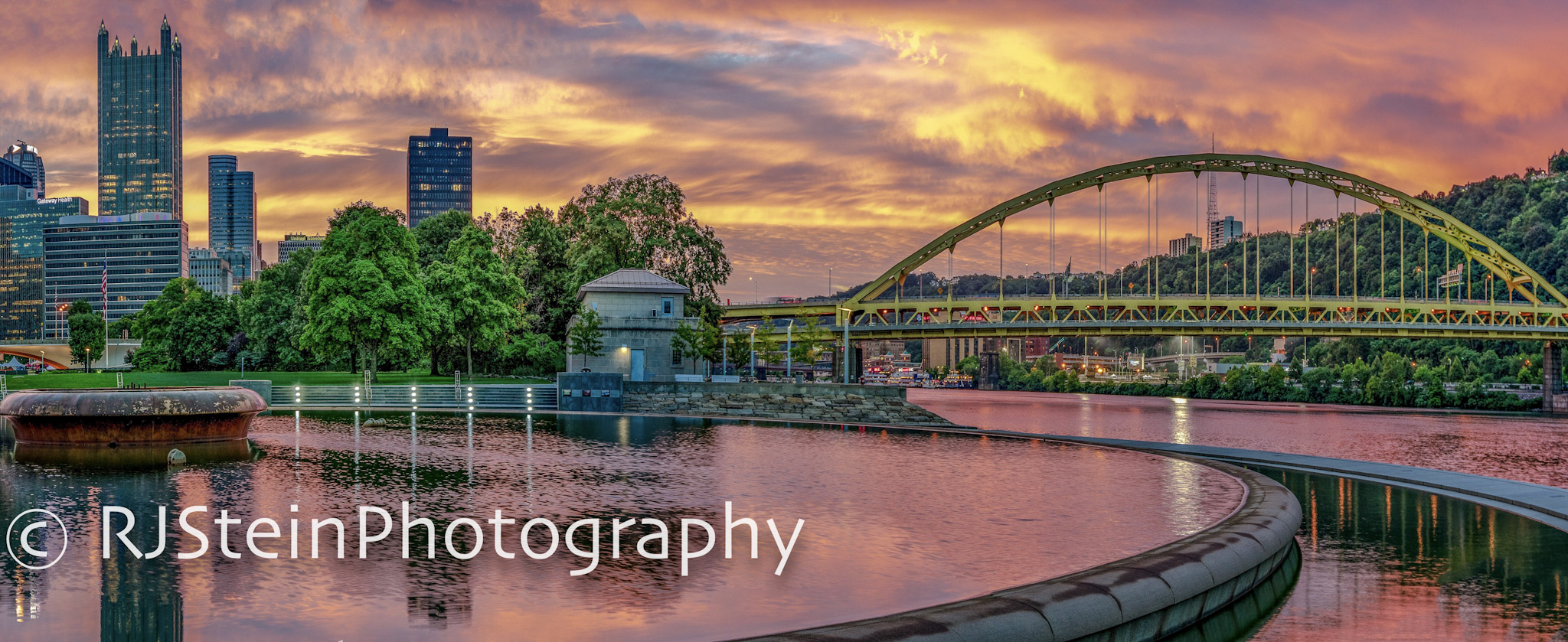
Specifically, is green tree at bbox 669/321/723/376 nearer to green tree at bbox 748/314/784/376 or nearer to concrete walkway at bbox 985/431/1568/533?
green tree at bbox 748/314/784/376

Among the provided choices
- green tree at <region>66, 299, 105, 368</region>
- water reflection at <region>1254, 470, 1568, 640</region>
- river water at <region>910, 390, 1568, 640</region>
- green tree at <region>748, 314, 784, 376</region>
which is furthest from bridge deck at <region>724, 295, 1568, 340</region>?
green tree at <region>66, 299, 105, 368</region>

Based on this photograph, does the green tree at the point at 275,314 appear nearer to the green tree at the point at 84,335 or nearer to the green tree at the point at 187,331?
the green tree at the point at 187,331

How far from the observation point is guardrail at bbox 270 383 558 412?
1913 inches

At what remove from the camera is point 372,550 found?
44.9 ft

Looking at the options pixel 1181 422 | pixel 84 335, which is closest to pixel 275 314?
pixel 84 335

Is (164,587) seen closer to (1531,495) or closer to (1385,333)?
(1531,495)

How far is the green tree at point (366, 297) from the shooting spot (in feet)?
186

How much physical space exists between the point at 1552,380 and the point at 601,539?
102 metres

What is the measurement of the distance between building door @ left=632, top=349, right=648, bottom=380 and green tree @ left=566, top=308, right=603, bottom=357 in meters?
1.70

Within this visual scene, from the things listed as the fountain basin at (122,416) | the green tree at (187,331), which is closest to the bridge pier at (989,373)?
the green tree at (187,331)

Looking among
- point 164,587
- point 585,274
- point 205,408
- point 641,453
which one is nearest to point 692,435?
point 641,453

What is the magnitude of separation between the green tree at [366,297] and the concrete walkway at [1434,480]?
133 feet

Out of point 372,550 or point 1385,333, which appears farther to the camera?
point 1385,333

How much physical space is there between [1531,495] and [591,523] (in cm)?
1628
